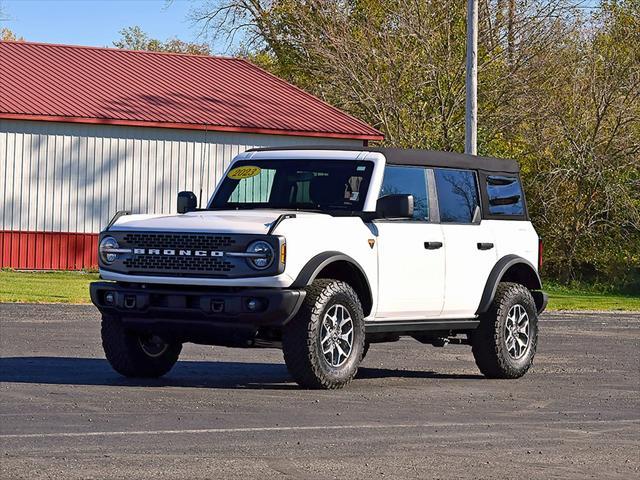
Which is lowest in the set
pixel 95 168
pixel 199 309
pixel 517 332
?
pixel 517 332

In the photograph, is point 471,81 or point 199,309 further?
point 471,81

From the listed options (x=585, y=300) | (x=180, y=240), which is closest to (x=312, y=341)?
(x=180, y=240)

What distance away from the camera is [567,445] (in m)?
9.54

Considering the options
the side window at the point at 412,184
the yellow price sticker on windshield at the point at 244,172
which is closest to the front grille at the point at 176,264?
the yellow price sticker on windshield at the point at 244,172

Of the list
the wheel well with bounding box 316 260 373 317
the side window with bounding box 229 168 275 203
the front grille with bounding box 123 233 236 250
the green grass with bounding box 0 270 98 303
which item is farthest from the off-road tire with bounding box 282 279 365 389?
the green grass with bounding box 0 270 98 303

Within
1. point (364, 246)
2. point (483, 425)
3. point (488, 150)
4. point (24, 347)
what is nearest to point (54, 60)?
point (488, 150)

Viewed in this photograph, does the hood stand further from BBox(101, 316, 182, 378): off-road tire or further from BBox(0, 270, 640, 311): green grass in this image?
BBox(0, 270, 640, 311): green grass

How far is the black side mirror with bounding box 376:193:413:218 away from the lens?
42.8 feet

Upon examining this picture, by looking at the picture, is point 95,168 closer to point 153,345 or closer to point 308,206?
point 153,345

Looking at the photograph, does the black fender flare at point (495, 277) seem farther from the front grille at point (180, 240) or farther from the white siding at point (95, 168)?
the white siding at point (95, 168)

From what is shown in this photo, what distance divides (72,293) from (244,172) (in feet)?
46.2

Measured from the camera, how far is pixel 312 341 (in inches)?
482

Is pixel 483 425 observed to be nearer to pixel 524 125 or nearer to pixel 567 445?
pixel 567 445

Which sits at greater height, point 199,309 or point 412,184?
point 412,184
